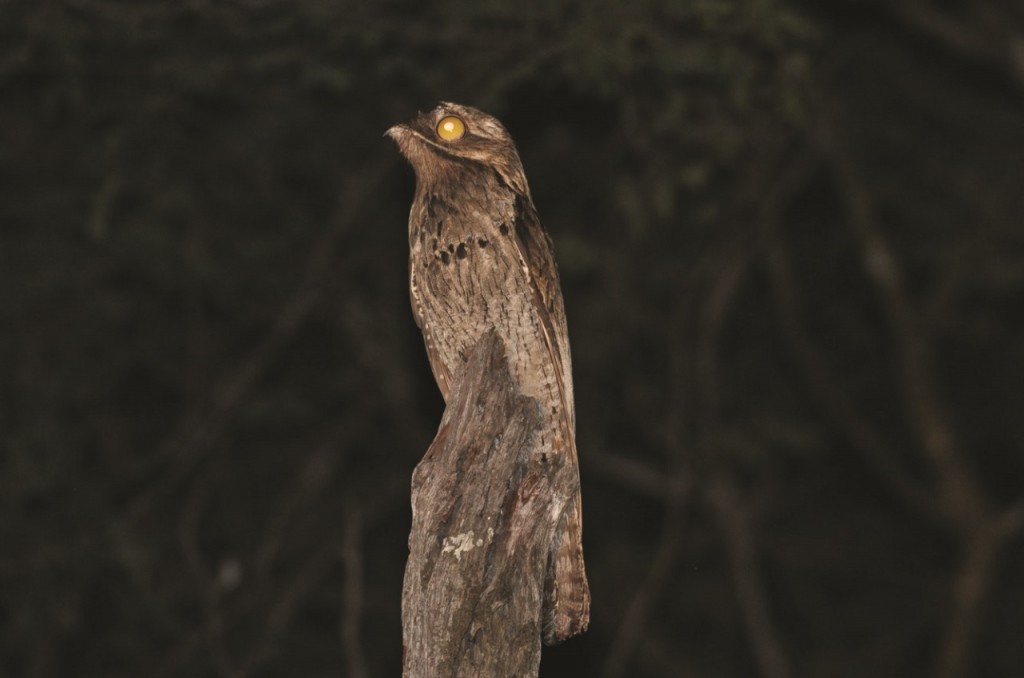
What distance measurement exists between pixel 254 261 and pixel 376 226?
883 mm

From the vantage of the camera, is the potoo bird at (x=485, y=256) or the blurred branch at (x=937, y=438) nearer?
the potoo bird at (x=485, y=256)

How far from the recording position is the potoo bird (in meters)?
3.72

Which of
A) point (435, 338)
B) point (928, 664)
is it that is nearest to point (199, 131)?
point (435, 338)

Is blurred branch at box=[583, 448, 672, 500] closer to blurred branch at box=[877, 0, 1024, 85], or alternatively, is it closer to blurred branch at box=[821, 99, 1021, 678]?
blurred branch at box=[821, 99, 1021, 678]

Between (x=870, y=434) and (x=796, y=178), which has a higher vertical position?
(x=796, y=178)

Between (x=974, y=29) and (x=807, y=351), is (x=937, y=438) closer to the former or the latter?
(x=807, y=351)

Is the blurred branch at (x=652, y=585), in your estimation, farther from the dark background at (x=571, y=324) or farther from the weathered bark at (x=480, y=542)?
the weathered bark at (x=480, y=542)

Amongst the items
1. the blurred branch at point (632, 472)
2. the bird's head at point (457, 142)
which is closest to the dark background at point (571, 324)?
the blurred branch at point (632, 472)

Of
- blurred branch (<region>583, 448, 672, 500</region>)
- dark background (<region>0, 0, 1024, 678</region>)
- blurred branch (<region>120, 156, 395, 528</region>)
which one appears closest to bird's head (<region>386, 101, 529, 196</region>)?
dark background (<region>0, 0, 1024, 678</region>)

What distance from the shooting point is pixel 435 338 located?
153 inches

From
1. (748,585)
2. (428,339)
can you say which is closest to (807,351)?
(748,585)

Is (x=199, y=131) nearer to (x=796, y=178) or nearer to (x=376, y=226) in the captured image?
(x=376, y=226)

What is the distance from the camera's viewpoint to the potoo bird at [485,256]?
372cm

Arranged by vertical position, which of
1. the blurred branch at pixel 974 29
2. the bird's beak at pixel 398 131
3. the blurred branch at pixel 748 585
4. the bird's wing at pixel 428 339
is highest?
the bird's beak at pixel 398 131
